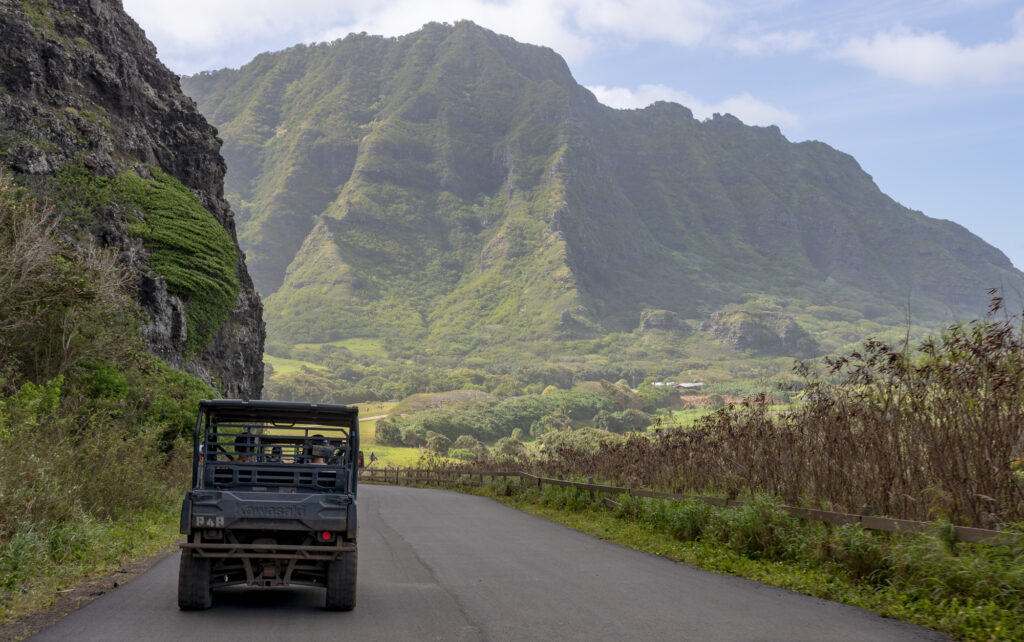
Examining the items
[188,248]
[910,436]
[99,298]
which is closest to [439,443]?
[188,248]

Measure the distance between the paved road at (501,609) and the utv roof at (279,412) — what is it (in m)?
2.31

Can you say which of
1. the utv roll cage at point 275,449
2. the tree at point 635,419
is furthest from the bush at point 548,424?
the utv roll cage at point 275,449

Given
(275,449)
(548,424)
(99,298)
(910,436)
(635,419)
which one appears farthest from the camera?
(635,419)

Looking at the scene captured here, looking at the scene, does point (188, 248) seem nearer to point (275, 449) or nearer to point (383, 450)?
point (275, 449)

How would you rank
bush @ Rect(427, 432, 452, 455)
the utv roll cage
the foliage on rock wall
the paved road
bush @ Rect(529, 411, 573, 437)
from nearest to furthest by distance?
the paved road, the utv roll cage, the foliage on rock wall, bush @ Rect(427, 432, 452, 455), bush @ Rect(529, 411, 573, 437)

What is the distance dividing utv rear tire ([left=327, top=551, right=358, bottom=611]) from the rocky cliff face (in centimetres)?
2749

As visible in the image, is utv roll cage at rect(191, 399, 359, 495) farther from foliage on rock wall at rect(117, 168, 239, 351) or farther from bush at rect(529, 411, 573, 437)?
Result: bush at rect(529, 411, 573, 437)

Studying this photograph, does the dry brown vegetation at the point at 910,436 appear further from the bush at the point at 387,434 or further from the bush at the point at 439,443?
the bush at the point at 387,434

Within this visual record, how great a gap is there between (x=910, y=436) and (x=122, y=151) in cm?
4084

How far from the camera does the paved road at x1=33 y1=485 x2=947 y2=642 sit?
7.87m

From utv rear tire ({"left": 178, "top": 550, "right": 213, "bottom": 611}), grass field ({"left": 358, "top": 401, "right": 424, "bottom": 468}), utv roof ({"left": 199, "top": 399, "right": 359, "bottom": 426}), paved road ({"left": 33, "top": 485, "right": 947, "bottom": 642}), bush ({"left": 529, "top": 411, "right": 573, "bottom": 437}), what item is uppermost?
utv roof ({"left": 199, "top": 399, "right": 359, "bottom": 426})

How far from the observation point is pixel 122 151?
135 ft

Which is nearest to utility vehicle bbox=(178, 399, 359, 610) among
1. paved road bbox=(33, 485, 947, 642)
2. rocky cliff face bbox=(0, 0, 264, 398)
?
paved road bbox=(33, 485, 947, 642)

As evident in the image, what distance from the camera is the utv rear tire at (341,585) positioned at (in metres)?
9.11
